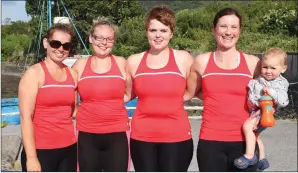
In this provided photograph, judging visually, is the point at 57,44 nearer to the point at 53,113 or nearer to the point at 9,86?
the point at 53,113

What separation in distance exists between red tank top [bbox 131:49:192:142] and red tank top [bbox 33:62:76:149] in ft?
1.80

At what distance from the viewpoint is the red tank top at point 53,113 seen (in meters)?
3.25

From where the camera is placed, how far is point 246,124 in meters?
3.21

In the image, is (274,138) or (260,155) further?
(274,138)

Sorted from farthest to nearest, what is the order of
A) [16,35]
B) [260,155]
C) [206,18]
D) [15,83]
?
[16,35]
[15,83]
[206,18]
[260,155]

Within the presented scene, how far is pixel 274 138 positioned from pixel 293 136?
53cm

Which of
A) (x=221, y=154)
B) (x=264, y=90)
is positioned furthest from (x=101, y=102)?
(x=264, y=90)

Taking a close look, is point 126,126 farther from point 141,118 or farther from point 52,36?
point 52,36

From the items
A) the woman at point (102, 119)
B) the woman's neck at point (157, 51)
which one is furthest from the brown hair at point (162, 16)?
the woman at point (102, 119)

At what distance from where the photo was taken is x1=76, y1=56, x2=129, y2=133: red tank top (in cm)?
344

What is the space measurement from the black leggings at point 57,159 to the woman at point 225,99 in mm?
1022

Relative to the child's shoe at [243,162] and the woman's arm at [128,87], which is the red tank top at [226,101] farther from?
the woman's arm at [128,87]

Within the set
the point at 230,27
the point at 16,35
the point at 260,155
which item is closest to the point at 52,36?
the point at 230,27

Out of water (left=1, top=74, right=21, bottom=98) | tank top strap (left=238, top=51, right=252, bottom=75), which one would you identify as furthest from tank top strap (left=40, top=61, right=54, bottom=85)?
water (left=1, top=74, right=21, bottom=98)
